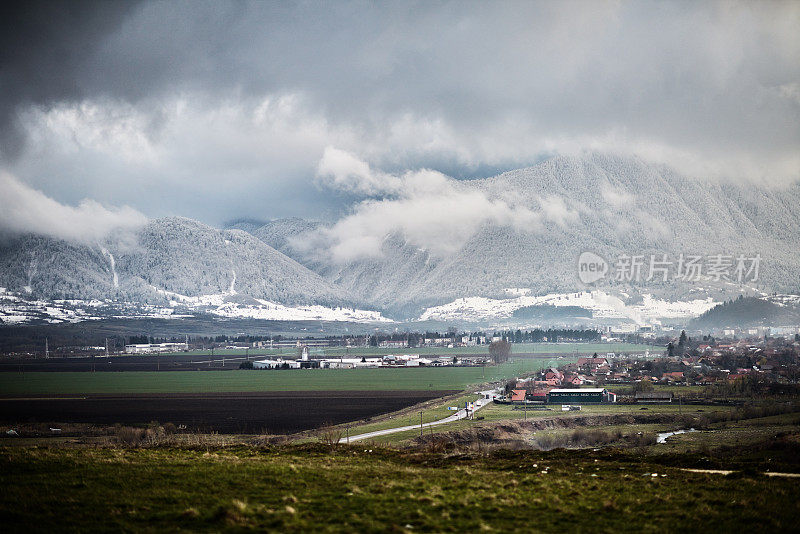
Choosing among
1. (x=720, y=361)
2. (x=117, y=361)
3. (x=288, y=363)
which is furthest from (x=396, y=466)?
(x=117, y=361)

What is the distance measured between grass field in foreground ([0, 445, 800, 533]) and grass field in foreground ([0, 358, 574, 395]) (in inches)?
3361

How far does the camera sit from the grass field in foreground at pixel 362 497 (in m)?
15.5

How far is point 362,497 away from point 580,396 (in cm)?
8030

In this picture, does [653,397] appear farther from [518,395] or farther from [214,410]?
[214,410]

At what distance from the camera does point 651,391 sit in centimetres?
9750

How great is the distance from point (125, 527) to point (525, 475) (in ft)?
43.5

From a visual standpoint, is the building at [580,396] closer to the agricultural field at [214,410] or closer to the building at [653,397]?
the building at [653,397]

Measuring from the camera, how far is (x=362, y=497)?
18.0 m

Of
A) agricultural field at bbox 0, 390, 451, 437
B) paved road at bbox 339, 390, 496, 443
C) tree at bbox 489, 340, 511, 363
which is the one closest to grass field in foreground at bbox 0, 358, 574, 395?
agricultural field at bbox 0, 390, 451, 437

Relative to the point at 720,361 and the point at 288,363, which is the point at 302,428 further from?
the point at 288,363

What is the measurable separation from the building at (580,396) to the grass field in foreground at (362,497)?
67.8m

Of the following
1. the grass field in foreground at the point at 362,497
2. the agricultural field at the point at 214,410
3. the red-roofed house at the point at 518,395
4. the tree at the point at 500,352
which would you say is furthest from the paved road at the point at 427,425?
the tree at the point at 500,352

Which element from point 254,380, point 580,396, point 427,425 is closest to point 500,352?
point 254,380

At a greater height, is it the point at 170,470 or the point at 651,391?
the point at 170,470
